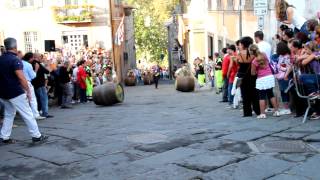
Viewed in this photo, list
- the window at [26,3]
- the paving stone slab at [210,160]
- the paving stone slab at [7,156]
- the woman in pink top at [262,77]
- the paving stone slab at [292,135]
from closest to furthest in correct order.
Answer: the paving stone slab at [210,160], the paving stone slab at [7,156], the paving stone slab at [292,135], the woman in pink top at [262,77], the window at [26,3]

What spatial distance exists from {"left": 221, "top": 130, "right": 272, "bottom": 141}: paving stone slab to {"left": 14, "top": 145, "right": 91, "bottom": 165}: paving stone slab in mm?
2301

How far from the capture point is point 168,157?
662cm

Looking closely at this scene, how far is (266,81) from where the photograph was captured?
949 centimetres

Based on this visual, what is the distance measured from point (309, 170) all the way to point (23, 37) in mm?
32380

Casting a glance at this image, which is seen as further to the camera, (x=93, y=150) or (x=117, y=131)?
(x=117, y=131)

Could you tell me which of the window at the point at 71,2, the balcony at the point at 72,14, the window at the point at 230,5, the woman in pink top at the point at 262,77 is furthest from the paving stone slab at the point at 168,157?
the window at the point at 71,2

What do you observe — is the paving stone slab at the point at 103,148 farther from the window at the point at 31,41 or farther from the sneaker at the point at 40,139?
the window at the point at 31,41

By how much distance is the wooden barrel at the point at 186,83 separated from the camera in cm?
2255

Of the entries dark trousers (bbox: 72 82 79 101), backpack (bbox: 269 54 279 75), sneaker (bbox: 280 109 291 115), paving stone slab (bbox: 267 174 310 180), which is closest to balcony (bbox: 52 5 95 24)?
dark trousers (bbox: 72 82 79 101)

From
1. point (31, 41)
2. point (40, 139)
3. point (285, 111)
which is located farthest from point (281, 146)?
point (31, 41)

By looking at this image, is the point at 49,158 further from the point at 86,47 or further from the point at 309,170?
the point at 86,47

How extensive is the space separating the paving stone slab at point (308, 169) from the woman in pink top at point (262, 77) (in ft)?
11.5

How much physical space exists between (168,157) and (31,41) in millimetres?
30671

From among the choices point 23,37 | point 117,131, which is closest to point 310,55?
point 117,131
